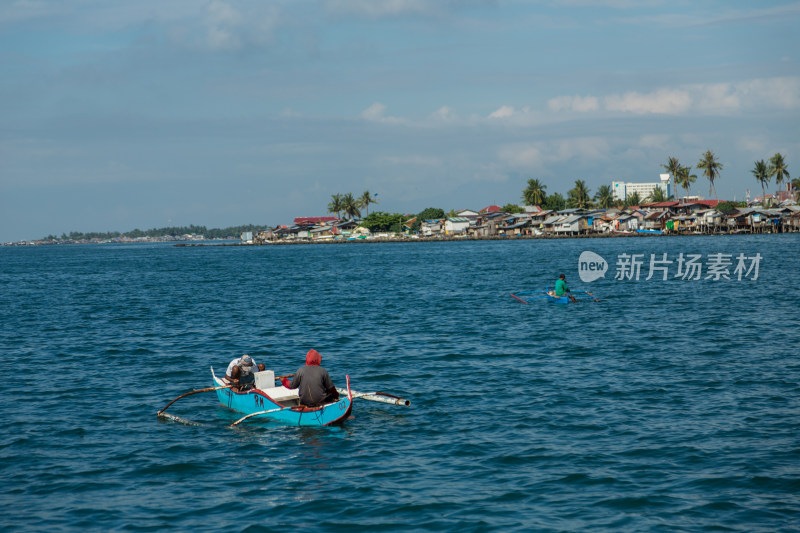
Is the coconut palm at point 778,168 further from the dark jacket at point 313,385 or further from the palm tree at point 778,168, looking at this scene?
the dark jacket at point 313,385

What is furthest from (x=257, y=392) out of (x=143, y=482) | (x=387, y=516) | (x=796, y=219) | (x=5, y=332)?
(x=796, y=219)

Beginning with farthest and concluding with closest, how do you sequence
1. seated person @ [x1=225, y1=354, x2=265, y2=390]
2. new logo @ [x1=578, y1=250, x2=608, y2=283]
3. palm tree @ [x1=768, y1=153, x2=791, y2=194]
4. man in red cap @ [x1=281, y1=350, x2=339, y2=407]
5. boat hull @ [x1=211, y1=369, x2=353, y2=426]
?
palm tree @ [x1=768, y1=153, x2=791, y2=194] → new logo @ [x1=578, y1=250, x2=608, y2=283] → seated person @ [x1=225, y1=354, x2=265, y2=390] → man in red cap @ [x1=281, y1=350, x2=339, y2=407] → boat hull @ [x1=211, y1=369, x2=353, y2=426]

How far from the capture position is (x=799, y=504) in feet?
45.6

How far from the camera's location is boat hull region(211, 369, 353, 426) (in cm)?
1944

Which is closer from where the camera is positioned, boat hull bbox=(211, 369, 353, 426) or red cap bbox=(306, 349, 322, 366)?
boat hull bbox=(211, 369, 353, 426)

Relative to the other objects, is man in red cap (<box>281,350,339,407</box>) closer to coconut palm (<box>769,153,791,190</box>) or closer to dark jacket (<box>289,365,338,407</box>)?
dark jacket (<box>289,365,338,407</box>)

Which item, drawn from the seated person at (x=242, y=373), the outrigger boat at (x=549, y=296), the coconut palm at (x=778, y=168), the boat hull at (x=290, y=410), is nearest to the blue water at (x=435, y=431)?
the boat hull at (x=290, y=410)

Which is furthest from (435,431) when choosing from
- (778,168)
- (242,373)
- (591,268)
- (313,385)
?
(778,168)

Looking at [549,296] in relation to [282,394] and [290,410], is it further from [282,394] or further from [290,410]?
[290,410]

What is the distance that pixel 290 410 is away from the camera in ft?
65.4

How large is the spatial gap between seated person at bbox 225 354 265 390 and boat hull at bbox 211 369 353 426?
1.17 ft

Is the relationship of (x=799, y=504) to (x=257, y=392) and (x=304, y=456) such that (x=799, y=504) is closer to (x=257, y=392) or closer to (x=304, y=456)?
(x=304, y=456)

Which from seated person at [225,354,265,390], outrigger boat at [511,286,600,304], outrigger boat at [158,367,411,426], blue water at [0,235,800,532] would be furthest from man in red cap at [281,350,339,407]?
outrigger boat at [511,286,600,304]

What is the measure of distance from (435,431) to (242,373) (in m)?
6.72
